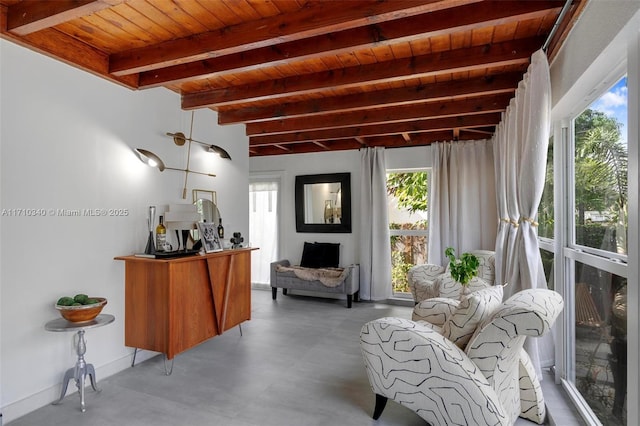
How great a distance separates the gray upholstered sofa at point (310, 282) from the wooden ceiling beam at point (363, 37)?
10.3 ft

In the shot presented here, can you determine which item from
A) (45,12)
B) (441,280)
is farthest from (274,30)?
(441,280)

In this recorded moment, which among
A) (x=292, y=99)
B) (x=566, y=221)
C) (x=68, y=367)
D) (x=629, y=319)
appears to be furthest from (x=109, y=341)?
(x=566, y=221)

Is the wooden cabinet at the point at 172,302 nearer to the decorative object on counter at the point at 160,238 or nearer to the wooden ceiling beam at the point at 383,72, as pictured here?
the decorative object on counter at the point at 160,238

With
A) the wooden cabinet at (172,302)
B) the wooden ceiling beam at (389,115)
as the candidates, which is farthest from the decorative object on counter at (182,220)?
the wooden ceiling beam at (389,115)

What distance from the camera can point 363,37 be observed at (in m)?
2.24

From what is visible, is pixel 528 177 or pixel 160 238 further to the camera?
pixel 160 238

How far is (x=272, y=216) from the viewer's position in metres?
6.07

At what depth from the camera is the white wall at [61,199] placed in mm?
2201

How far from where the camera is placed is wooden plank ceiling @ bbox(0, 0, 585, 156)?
1.96 meters

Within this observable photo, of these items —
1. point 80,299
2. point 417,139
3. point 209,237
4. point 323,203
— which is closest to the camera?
point 80,299

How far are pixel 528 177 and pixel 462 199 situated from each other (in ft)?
7.73

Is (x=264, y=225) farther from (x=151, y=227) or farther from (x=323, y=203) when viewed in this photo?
(x=151, y=227)

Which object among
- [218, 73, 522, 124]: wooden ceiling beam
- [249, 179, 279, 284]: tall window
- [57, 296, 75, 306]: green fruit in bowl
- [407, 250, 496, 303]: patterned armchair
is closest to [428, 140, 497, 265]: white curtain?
[407, 250, 496, 303]: patterned armchair

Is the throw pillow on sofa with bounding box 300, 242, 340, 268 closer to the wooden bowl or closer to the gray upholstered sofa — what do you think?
the gray upholstered sofa
